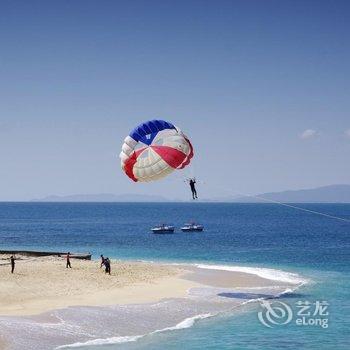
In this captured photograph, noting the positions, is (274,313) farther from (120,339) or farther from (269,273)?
(269,273)

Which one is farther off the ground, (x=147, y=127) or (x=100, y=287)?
(x=147, y=127)

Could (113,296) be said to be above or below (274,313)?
above

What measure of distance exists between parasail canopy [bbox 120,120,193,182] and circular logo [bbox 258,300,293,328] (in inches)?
363

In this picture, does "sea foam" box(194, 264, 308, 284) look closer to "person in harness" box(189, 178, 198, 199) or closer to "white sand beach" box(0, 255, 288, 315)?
"white sand beach" box(0, 255, 288, 315)

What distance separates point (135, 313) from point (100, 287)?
300 inches

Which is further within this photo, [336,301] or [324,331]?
[336,301]

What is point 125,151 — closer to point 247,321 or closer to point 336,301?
point 247,321

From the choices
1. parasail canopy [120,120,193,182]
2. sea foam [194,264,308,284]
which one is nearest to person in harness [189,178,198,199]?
parasail canopy [120,120,193,182]

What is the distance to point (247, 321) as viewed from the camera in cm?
2827

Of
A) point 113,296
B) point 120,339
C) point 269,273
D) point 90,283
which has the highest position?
point 90,283

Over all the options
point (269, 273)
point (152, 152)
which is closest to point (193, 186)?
point (152, 152)

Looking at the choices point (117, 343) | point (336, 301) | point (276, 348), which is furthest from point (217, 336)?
Answer: point (336, 301)

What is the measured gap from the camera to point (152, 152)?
31.8m

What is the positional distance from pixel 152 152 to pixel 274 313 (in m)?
11.0
